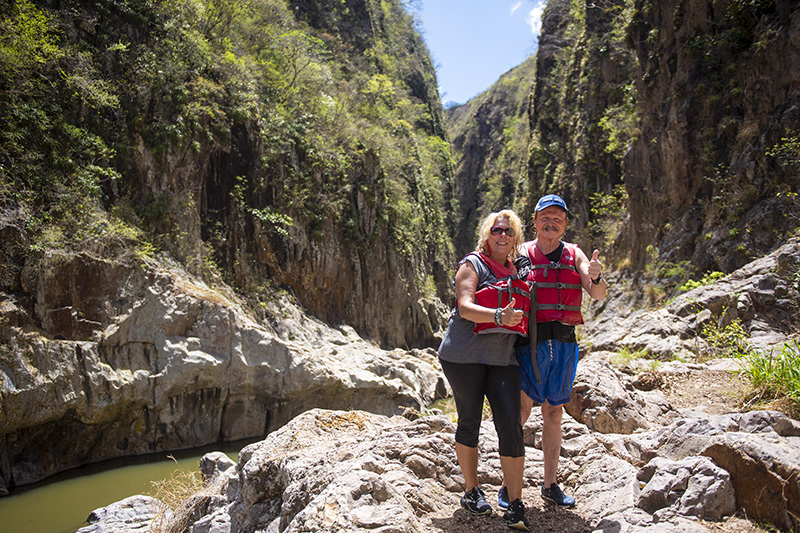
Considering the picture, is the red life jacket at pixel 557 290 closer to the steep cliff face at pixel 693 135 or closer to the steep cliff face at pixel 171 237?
the steep cliff face at pixel 171 237

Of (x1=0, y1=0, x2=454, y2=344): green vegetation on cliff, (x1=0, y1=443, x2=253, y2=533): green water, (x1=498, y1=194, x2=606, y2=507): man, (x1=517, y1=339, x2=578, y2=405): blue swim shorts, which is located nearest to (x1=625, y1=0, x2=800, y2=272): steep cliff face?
(x1=498, y1=194, x2=606, y2=507): man

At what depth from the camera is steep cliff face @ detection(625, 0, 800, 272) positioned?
1032 centimetres

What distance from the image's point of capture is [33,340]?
321 inches

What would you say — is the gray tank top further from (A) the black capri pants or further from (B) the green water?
(B) the green water

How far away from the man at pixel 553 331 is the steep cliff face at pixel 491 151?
138 ft

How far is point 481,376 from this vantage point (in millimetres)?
3061

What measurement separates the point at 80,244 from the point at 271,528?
→ 8.26m

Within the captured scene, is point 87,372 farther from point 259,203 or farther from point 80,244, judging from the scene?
point 259,203

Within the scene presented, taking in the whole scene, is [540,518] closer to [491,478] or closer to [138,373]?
[491,478]

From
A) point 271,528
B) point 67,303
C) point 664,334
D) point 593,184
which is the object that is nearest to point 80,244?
point 67,303

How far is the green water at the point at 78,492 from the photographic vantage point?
694 cm

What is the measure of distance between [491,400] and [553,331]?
68 cm

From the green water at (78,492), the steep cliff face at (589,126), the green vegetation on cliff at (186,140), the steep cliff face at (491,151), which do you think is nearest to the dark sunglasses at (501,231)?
the green water at (78,492)

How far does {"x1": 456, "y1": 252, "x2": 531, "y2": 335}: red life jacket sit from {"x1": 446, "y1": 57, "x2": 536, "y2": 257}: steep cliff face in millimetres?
42449
